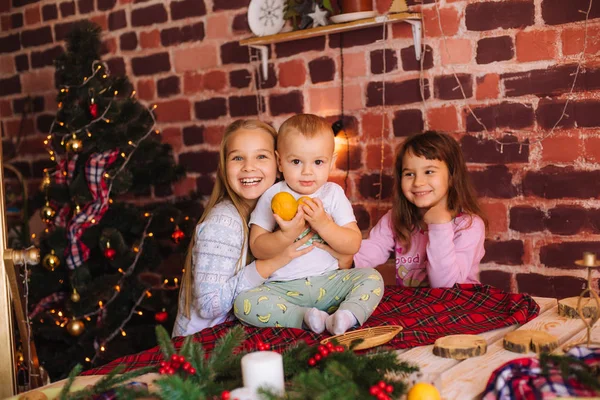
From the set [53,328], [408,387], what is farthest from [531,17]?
[53,328]

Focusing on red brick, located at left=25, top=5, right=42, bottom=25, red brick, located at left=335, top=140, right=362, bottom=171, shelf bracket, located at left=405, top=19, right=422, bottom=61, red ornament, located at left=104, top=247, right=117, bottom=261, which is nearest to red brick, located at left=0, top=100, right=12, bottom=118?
red brick, located at left=25, top=5, right=42, bottom=25

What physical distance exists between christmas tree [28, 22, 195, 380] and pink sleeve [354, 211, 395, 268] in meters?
0.86

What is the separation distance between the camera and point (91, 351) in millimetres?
2865

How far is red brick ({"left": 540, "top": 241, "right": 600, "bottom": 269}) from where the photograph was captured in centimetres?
225

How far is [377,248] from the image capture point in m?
2.44

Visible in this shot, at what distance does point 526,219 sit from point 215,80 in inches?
59.1

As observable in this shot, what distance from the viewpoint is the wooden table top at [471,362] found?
1305 mm

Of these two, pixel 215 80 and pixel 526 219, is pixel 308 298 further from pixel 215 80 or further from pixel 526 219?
pixel 215 80

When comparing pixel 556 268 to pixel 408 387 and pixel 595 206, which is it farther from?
A: pixel 408 387

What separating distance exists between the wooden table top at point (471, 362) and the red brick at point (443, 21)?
107 centimetres

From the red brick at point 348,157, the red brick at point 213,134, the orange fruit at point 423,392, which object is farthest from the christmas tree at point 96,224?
the orange fruit at point 423,392

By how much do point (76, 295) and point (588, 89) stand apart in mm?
2002

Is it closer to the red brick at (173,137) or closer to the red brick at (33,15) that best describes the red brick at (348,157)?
the red brick at (173,137)

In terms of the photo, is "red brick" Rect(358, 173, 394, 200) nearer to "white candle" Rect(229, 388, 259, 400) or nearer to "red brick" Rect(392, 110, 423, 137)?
"red brick" Rect(392, 110, 423, 137)
